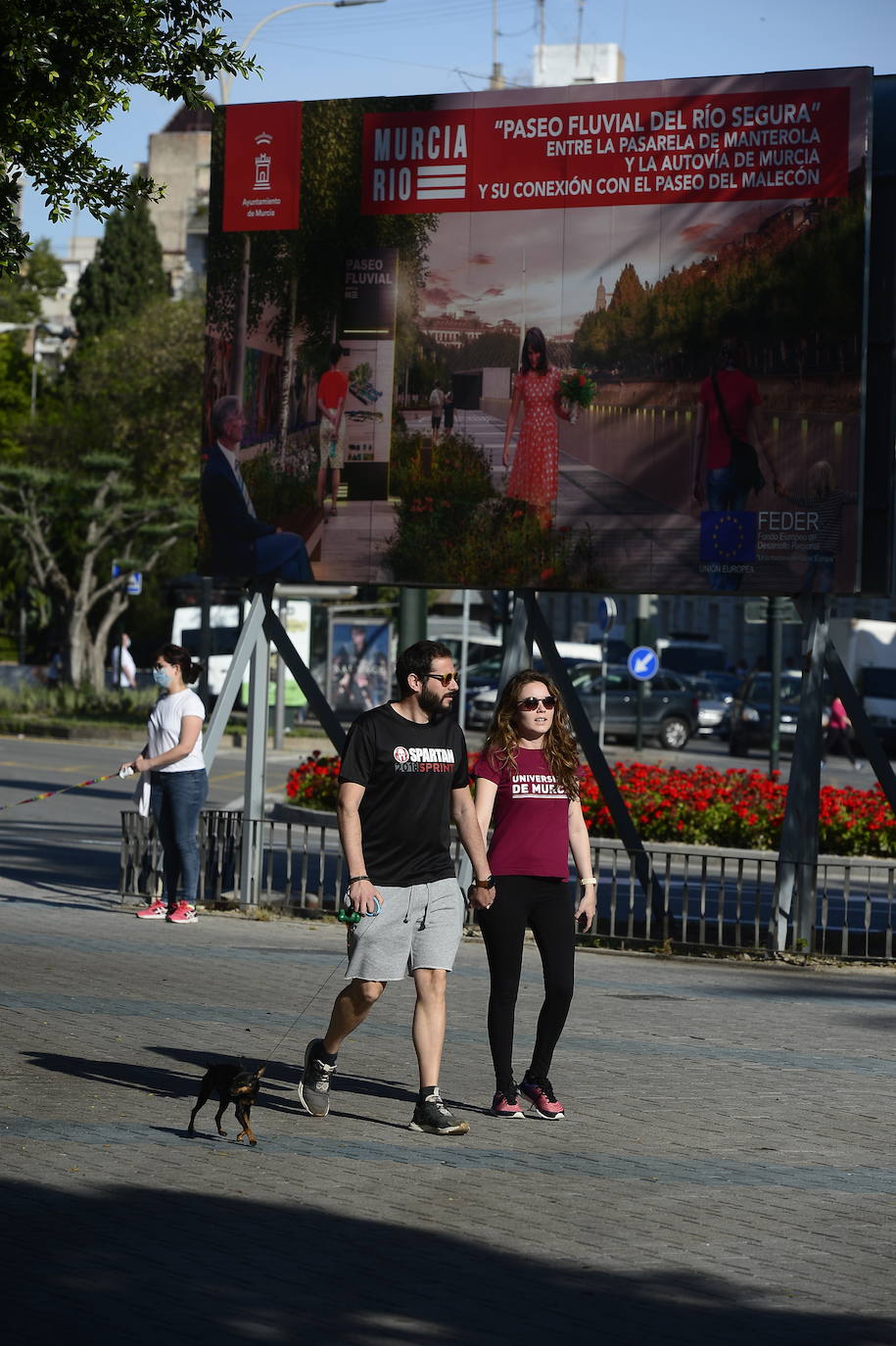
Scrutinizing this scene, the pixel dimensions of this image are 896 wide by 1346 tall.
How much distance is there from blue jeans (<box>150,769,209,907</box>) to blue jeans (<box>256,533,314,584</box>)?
1.80m

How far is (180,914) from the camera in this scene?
534 inches

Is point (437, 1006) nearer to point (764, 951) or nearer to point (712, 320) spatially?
point (764, 951)

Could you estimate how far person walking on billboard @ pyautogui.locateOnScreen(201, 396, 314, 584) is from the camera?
14344 mm

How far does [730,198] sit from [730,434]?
1573mm

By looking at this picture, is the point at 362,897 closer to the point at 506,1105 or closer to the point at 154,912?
the point at 506,1105

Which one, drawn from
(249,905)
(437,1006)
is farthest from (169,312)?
(437,1006)

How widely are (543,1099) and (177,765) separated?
5.96 m

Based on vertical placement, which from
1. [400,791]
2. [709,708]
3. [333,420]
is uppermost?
[333,420]

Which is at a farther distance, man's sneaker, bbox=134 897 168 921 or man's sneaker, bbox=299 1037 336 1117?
man's sneaker, bbox=134 897 168 921

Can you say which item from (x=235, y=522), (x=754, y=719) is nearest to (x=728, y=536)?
(x=235, y=522)

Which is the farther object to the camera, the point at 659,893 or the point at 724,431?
the point at 659,893

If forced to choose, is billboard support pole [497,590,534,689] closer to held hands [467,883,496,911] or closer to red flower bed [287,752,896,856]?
red flower bed [287,752,896,856]

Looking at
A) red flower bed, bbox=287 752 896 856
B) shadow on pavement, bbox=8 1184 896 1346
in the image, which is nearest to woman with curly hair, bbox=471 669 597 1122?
shadow on pavement, bbox=8 1184 896 1346

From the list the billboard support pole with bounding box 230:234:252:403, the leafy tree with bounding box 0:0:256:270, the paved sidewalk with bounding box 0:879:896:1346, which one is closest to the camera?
the paved sidewalk with bounding box 0:879:896:1346
